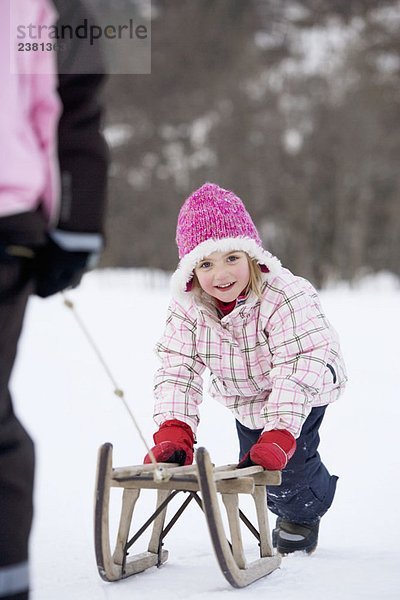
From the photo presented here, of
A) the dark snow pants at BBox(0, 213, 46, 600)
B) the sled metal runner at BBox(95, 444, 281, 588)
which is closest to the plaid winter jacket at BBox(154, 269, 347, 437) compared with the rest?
the sled metal runner at BBox(95, 444, 281, 588)

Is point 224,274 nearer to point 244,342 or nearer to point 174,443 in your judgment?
point 244,342

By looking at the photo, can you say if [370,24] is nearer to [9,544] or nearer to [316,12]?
[316,12]

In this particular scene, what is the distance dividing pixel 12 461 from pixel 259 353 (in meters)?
1.13

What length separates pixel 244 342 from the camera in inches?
93.4

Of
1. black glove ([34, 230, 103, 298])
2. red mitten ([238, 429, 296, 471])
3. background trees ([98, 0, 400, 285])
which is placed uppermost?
background trees ([98, 0, 400, 285])

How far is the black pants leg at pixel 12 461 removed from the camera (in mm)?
1308

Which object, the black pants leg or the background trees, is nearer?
the black pants leg

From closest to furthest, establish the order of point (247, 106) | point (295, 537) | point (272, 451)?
point (272, 451), point (295, 537), point (247, 106)

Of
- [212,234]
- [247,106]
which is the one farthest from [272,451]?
[247,106]

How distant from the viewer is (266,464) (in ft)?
6.81

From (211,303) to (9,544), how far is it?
1.18m

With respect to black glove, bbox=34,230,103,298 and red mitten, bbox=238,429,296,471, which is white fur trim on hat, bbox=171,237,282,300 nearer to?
red mitten, bbox=238,429,296,471

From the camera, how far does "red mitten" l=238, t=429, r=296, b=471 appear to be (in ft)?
6.82

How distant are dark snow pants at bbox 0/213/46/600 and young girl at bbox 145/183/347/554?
88 cm
